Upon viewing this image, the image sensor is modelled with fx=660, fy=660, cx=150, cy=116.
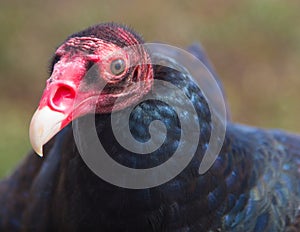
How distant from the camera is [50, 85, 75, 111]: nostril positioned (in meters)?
2.28

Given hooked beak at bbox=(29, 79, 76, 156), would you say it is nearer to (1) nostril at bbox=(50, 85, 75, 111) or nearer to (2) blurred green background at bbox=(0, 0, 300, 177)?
(1) nostril at bbox=(50, 85, 75, 111)

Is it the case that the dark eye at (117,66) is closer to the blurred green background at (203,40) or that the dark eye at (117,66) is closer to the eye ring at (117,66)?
the eye ring at (117,66)

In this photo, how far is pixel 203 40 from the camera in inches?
241

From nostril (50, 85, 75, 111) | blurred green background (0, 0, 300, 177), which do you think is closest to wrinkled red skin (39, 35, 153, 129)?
nostril (50, 85, 75, 111)

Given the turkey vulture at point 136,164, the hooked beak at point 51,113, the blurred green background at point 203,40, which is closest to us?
the hooked beak at point 51,113

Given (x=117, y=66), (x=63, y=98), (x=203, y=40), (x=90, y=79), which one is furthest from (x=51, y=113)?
(x=203, y=40)

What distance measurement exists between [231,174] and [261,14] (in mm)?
3826

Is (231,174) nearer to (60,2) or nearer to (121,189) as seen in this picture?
(121,189)

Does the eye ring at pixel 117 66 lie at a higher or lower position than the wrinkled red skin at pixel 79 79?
higher

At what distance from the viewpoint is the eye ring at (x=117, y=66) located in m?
2.35

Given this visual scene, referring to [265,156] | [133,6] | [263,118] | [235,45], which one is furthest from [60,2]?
[265,156]

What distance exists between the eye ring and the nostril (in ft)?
0.54

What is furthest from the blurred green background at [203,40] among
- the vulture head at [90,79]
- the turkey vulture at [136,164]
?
the vulture head at [90,79]

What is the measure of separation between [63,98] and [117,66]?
226mm
